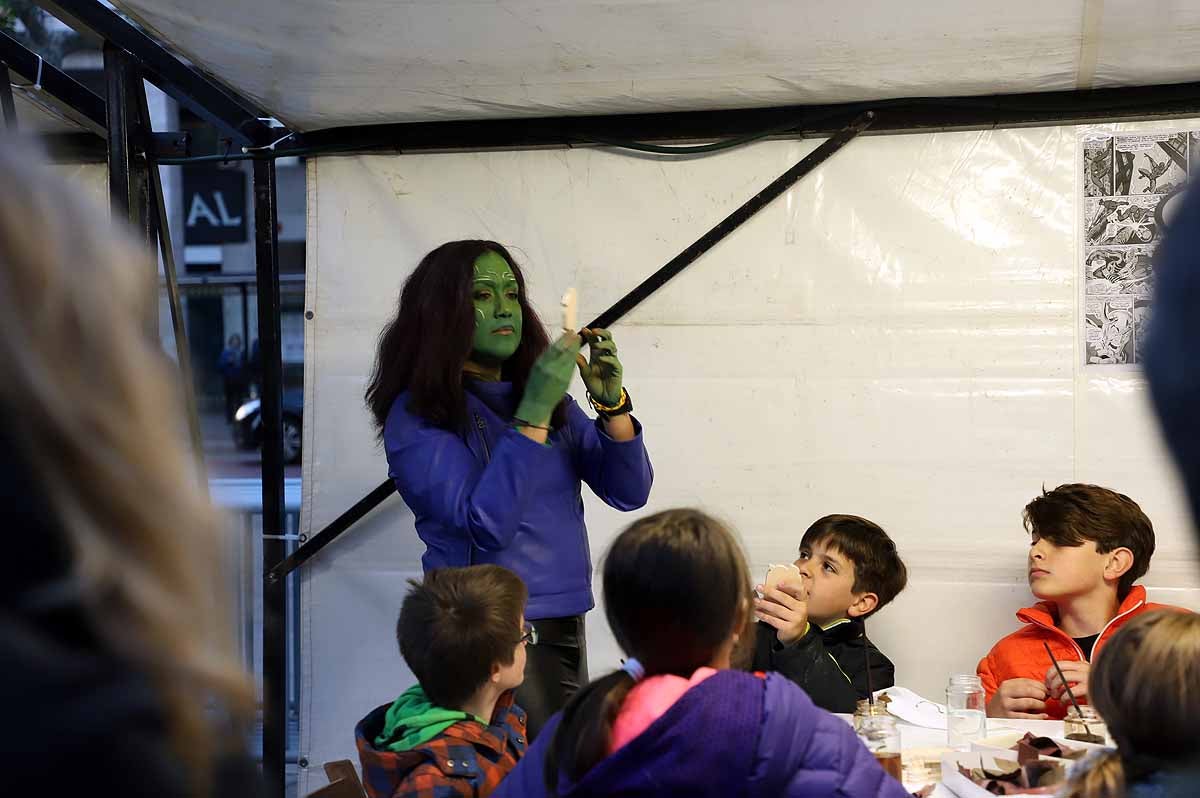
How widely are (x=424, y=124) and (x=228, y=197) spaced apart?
38.1 feet

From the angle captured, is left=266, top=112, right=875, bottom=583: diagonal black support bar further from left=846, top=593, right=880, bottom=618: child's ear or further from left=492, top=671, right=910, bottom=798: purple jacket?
left=492, top=671, right=910, bottom=798: purple jacket

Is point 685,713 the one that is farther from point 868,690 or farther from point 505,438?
point 868,690

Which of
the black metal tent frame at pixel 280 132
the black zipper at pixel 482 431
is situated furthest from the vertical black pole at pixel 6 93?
the black zipper at pixel 482 431

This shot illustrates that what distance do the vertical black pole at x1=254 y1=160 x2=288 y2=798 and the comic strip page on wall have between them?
7.21ft

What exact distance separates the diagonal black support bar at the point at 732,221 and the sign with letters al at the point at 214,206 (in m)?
11.3

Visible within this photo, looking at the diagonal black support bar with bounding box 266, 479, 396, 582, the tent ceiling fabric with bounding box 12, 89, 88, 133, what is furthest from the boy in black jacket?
the tent ceiling fabric with bounding box 12, 89, 88, 133

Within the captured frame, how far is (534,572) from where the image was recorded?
2.26m

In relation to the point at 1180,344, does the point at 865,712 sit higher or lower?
lower

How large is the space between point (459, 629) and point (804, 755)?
2.59 feet

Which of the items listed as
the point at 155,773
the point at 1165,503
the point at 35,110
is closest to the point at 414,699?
the point at 155,773

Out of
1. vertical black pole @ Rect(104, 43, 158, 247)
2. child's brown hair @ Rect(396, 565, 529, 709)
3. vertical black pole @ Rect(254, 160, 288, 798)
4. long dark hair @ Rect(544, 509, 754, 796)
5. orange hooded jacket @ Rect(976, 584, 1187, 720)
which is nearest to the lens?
long dark hair @ Rect(544, 509, 754, 796)

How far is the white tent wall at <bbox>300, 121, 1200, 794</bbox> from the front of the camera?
303 centimetres

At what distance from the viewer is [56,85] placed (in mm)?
3193

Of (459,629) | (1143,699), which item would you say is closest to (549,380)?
(459,629)
